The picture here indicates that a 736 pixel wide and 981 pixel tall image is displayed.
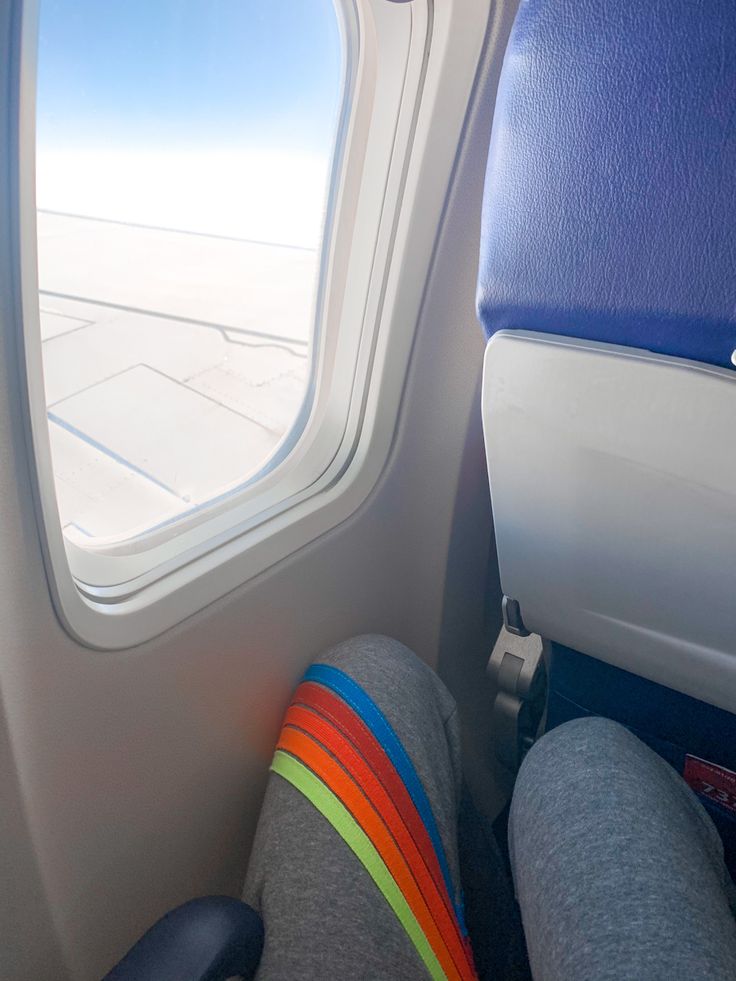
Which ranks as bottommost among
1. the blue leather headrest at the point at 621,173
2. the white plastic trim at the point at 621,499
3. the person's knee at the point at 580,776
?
the person's knee at the point at 580,776

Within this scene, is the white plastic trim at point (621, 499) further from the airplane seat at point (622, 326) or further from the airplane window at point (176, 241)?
the airplane window at point (176, 241)

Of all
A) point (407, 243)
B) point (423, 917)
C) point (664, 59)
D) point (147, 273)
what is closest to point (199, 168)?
point (147, 273)

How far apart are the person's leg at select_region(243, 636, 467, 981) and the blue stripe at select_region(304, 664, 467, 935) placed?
10 millimetres

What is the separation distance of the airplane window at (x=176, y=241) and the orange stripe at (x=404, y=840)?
430 millimetres

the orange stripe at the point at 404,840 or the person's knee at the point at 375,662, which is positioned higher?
the person's knee at the point at 375,662

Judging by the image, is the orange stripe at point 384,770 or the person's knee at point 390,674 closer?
the orange stripe at point 384,770

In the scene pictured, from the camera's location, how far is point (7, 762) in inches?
34.4

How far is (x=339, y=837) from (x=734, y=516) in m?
0.65

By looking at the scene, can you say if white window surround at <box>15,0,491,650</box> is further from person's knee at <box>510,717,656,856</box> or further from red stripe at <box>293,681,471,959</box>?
person's knee at <box>510,717,656,856</box>

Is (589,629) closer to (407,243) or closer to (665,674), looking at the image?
(665,674)

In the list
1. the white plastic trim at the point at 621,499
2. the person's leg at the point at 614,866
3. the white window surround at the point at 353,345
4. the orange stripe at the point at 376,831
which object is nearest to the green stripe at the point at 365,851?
the orange stripe at the point at 376,831

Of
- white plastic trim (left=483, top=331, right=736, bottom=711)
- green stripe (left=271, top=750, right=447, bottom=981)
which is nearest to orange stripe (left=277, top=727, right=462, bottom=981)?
green stripe (left=271, top=750, right=447, bottom=981)

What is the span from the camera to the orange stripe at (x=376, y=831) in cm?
105

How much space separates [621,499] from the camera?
1.01 m
